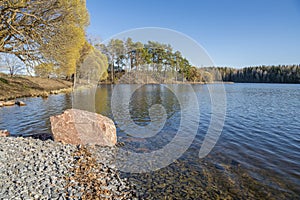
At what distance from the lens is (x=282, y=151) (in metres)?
7.95

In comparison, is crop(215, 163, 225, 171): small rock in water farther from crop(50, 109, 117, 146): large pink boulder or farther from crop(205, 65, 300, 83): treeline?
crop(205, 65, 300, 83): treeline

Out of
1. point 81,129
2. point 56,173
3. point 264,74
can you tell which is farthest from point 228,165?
point 264,74

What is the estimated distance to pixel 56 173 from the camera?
16.8 ft

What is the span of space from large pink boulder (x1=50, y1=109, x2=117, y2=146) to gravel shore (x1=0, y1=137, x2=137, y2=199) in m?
0.68

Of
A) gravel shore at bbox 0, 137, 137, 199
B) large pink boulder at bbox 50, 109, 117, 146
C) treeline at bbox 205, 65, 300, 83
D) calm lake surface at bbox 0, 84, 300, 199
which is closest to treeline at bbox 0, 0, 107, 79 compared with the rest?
calm lake surface at bbox 0, 84, 300, 199

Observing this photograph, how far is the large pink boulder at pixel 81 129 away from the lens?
7844 mm

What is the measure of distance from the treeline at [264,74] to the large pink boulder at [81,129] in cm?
11417

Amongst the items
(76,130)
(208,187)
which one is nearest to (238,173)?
(208,187)

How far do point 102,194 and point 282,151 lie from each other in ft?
26.9

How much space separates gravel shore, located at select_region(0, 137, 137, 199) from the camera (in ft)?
14.0

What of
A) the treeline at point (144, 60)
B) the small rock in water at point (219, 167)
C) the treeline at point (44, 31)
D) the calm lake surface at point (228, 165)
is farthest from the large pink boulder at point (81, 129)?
the treeline at point (144, 60)

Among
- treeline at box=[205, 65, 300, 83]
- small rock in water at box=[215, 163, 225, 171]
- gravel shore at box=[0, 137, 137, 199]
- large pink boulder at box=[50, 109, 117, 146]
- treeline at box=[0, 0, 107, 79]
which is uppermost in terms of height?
treeline at box=[205, 65, 300, 83]

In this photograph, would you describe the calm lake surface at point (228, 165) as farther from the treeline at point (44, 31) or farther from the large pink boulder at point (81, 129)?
the treeline at point (44, 31)

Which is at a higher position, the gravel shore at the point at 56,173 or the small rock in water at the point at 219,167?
the gravel shore at the point at 56,173
